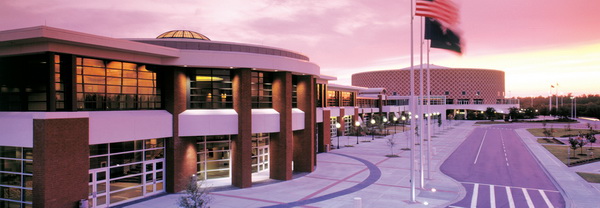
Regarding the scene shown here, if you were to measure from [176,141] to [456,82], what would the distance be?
14594 centimetres

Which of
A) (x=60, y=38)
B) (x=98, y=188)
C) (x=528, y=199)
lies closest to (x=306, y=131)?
(x=98, y=188)

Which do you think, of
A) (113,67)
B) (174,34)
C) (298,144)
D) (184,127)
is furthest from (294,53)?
(113,67)

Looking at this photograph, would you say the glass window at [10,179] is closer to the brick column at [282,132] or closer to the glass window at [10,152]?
the glass window at [10,152]

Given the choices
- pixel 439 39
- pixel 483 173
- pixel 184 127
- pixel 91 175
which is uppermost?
pixel 439 39

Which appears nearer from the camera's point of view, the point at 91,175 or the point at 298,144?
the point at 91,175

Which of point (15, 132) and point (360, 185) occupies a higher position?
point (15, 132)

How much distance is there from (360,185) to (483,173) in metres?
11.5

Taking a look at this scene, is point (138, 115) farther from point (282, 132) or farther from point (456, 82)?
point (456, 82)

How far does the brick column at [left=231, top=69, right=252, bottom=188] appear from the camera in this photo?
77.3ft

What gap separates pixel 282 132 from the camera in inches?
1024

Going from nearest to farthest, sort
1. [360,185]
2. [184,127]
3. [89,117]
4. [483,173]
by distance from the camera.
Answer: [89,117] < [184,127] < [360,185] < [483,173]

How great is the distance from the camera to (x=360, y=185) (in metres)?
24.5

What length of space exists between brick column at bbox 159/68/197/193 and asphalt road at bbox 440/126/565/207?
16023mm

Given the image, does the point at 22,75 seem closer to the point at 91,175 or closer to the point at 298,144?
the point at 91,175
